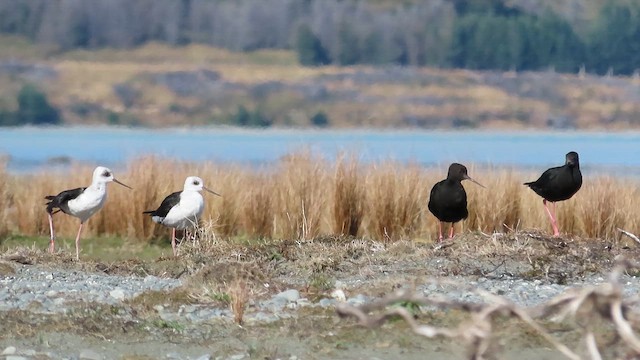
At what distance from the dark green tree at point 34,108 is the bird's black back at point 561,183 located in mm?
26521

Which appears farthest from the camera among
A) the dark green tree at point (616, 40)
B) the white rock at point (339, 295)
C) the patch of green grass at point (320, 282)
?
the dark green tree at point (616, 40)

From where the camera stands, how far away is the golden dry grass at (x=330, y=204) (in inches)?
523

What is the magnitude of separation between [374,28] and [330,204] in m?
40.2

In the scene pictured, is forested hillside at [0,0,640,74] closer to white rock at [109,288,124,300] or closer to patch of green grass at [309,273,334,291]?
patch of green grass at [309,273,334,291]

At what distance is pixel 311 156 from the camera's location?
14117 mm

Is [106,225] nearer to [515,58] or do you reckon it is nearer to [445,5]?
[515,58]

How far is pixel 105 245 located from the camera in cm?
1385

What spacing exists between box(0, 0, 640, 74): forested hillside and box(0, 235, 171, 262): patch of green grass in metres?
29.6

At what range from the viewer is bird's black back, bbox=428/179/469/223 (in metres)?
11.4

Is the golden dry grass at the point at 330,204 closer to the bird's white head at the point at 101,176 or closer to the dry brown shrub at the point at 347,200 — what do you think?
the dry brown shrub at the point at 347,200

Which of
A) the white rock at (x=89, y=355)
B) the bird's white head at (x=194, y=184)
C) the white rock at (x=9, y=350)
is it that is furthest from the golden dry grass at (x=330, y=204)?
the white rock at (x=9, y=350)

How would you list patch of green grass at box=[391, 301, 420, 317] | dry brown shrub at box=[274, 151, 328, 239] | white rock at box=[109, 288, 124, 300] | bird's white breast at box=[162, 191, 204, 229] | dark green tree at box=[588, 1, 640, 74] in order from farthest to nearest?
dark green tree at box=[588, 1, 640, 74]
dry brown shrub at box=[274, 151, 328, 239]
bird's white breast at box=[162, 191, 204, 229]
white rock at box=[109, 288, 124, 300]
patch of green grass at box=[391, 301, 420, 317]

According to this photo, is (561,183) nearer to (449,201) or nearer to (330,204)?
(449,201)

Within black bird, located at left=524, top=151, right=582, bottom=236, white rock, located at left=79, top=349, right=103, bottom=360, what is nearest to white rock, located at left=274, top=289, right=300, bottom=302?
white rock, located at left=79, top=349, right=103, bottom=360
